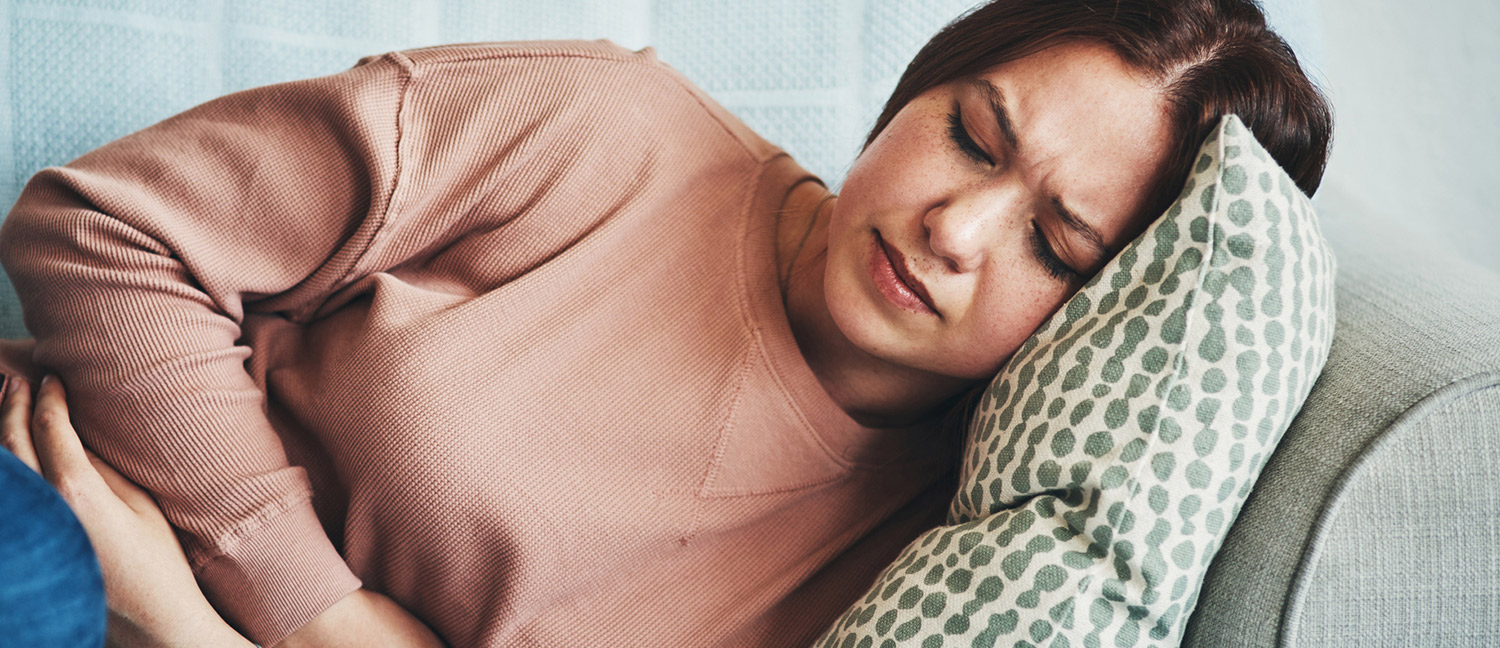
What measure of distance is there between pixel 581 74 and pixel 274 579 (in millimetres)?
510

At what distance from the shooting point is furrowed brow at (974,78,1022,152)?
735 millimetres

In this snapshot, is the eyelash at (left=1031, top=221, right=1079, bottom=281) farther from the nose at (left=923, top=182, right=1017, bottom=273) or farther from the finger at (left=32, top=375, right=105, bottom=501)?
the finger at (left=32, top=375, right=105, bottom=501)

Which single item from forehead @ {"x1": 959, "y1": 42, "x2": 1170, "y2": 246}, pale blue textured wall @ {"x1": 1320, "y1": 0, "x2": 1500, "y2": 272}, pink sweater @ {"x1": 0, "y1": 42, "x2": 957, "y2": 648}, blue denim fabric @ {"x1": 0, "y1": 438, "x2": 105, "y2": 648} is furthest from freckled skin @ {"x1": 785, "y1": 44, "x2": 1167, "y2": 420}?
pale blue textured wall @ {"x1": 1320, "y1": 0, "x2": 1500, "y2": 272}

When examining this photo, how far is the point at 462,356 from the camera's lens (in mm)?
771

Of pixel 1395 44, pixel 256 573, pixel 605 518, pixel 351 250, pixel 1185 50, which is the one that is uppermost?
pixel 1395 44

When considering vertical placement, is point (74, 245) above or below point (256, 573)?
above

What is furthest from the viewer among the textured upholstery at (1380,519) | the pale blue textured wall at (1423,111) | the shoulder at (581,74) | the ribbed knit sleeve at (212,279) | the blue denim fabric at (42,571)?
the pale blue textured wall at (1423,111)

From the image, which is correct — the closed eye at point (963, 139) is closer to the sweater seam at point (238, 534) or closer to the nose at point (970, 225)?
the nose at point (970, 225)

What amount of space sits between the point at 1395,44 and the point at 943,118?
4.09ft

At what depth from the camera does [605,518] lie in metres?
0.80

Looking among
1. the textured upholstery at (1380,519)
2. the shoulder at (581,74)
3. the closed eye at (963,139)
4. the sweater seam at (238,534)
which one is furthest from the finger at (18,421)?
the textured upholstery at (1380,519)

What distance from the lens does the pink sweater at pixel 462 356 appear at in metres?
0.72

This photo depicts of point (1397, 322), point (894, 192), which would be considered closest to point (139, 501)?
point (894, 192)

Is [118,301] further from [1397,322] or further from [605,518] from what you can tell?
[1397,322]
